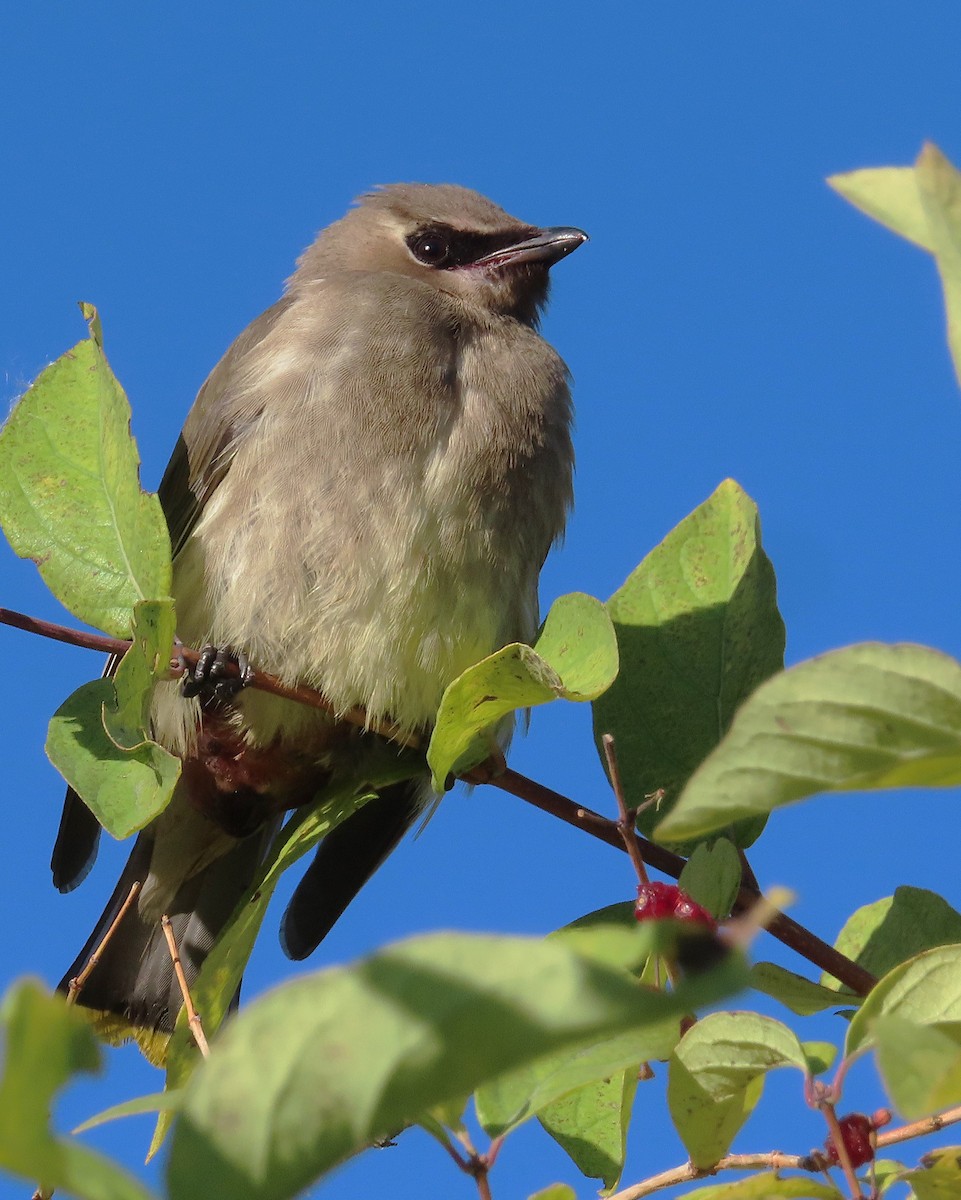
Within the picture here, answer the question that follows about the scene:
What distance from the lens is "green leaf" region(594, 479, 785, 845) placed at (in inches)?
125

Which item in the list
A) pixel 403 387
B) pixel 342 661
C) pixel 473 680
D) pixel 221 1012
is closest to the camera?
pixel 473 680

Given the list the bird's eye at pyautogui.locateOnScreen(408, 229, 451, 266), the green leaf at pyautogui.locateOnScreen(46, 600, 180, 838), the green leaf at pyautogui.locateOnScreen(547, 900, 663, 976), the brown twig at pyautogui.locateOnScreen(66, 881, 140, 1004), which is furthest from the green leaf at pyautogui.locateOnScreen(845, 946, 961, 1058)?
the bird's eye at pyautogui.locateOnScreen(408, 229, 451, 266)

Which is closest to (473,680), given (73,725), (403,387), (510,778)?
(510,778)

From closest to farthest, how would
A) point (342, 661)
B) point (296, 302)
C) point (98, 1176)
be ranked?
point (98, 1176) → point (342, 661) → point (296, 302)

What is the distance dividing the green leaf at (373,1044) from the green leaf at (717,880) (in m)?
1.45

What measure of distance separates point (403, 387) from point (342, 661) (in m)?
0.88

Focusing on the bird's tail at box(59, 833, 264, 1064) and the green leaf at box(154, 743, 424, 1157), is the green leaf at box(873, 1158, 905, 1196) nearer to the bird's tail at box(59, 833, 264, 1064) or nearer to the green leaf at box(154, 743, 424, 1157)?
the green leaf at box(154, 743, 424, 1157)

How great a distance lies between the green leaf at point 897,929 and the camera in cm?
278

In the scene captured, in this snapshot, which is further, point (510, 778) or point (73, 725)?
point (510, 778)

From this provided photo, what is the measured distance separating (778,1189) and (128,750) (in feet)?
4.67

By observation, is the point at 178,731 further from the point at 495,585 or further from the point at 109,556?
the point at 109,556

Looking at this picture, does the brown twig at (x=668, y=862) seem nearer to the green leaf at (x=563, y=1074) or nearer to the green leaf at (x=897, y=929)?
the green leaf at (x=897, y=929)

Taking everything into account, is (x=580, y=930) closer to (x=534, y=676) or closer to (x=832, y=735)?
(x=534, y=676)

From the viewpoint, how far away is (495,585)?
14.8 ft
